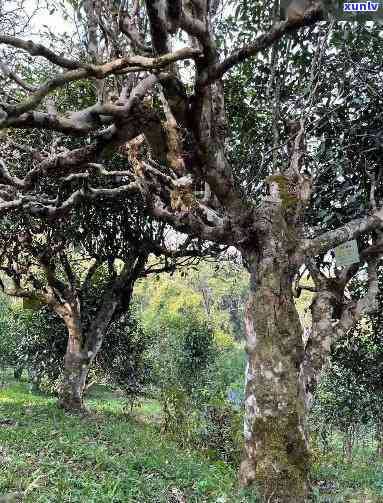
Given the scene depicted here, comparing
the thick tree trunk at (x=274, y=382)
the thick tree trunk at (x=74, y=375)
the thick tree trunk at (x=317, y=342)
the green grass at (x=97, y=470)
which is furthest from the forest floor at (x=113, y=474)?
the thick tree trunk at (x=74, y=375)

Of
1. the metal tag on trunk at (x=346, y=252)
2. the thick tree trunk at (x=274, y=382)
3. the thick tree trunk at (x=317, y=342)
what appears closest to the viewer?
the thick tree trunk at (x=274, y=382)

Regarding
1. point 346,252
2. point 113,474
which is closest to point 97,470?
point 113,474

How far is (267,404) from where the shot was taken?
4.72 metres

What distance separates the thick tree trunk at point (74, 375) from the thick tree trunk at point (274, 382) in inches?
245

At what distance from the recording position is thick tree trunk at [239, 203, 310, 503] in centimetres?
453

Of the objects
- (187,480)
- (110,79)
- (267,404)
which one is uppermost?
(110,79)

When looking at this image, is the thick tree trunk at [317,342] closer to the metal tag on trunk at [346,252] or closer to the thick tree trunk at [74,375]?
the metal tag on trunk at [346,252]

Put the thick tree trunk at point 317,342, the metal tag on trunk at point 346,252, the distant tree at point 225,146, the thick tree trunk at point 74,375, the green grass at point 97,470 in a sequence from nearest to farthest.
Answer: the distant tree at point 225,146 → the green grass at point 97,470 → the thick tree trunk at point 317,342 → the metal tag on trunk at point 346,252 → the thick tree trunk at point 74,375

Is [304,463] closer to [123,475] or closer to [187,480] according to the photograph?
[187,480]

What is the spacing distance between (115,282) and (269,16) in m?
6.69

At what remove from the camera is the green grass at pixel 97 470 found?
13.2ft

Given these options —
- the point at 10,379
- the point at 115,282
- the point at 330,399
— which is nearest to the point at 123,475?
the point at 115,282

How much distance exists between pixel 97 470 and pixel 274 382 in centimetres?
200

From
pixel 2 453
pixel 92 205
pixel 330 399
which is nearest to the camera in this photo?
pixel 2 453
